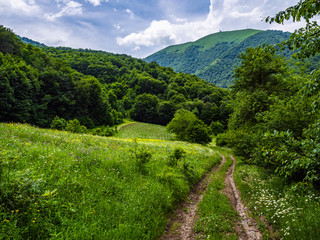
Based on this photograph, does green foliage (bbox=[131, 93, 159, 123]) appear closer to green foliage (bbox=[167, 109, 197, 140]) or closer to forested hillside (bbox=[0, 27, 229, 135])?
forested hillside (bbox=[0, 27, 229, 135])

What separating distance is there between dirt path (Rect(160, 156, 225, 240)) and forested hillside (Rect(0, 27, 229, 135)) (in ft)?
174

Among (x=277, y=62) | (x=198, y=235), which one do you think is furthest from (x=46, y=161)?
(x=277, y=62)

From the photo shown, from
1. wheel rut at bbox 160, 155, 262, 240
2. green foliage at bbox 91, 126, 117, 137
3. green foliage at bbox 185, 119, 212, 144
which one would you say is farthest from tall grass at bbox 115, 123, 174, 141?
wheel rut at bbox 160, 155, 262, 240

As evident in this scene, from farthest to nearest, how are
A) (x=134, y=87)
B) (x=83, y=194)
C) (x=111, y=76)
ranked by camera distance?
1. (x=111, y=76)
2. (x=134, y=87)
3. (x=83, y=194)

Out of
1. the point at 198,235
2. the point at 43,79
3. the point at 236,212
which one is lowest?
the point at 236,212

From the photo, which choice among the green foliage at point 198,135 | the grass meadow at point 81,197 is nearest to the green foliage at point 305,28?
the grass meadow at point 81,197

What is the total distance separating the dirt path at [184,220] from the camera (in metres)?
6.40

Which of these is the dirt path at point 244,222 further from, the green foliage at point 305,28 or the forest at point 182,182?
the green foliage at point 305,28

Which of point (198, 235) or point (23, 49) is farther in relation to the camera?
point (23, 49)

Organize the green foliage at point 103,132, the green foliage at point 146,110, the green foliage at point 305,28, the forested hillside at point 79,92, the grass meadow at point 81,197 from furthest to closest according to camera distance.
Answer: the green foliage at point 146,110
the green foliage at point 103,132
the forested hillside at point 79,92
the grass meadow at point 81,197
the green foliage at point 305,28

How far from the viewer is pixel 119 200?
6.80 m

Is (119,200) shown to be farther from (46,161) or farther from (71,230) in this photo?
(46,161)

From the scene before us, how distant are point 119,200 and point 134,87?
144 m

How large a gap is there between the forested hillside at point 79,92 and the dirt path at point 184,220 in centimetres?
5318
